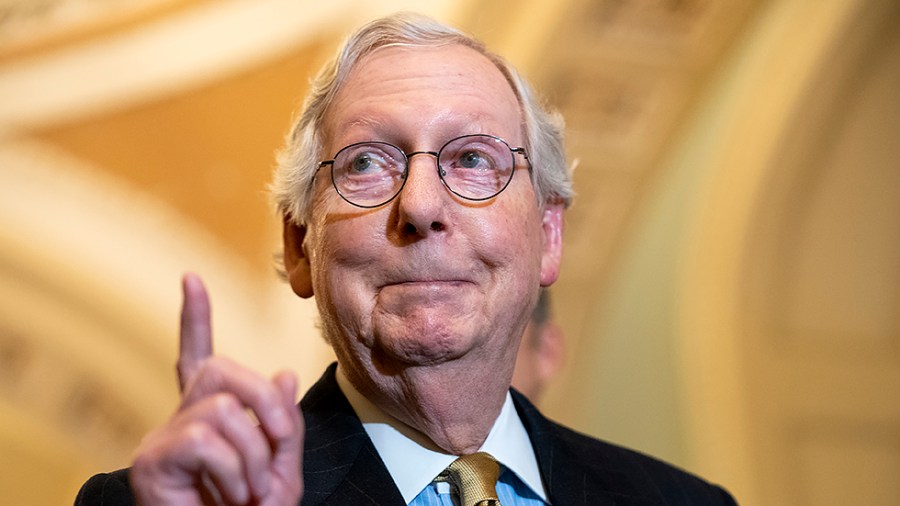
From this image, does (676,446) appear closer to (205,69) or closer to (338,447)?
(205,69)

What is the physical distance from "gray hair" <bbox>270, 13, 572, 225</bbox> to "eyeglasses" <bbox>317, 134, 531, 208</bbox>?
0.13 m

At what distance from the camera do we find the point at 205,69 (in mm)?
4906

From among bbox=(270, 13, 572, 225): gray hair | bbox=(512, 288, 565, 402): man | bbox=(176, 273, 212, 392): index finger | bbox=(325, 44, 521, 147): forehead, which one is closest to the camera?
bbox=(176, 273, 212, 392): index finger

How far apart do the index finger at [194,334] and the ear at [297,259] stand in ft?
2.16

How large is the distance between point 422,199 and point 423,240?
68 millimetres

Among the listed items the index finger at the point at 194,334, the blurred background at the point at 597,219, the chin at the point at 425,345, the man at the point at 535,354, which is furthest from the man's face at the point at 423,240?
the blurred background at the point at 597,219

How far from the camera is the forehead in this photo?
6.10 ft

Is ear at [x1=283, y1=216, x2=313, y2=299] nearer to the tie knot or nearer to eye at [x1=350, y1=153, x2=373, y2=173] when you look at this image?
eye at [x1=350, y1=153, x2=373, y2=173]

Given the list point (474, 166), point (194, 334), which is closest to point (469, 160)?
point (474, 166)

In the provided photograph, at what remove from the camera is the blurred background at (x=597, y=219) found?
15.1 ft

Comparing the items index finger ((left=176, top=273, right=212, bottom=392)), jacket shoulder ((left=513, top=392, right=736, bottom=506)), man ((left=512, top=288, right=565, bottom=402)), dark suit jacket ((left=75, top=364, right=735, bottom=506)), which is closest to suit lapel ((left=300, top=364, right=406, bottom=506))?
dark suit jacket ((left=75, top=364, right=735, bottom=506))

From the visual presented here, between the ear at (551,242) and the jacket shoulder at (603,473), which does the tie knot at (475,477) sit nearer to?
the jacket shoulder at (603,473)

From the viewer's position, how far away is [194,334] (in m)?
1.37

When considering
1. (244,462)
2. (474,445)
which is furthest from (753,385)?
(244,462)
